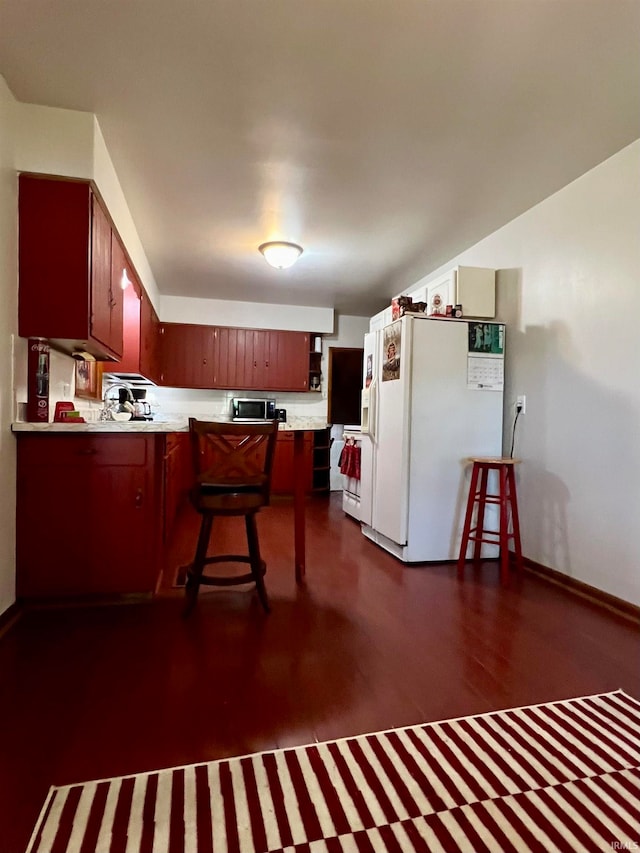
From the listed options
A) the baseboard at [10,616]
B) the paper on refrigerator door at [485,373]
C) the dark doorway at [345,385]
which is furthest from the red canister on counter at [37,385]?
the dark doorway at [345,385]

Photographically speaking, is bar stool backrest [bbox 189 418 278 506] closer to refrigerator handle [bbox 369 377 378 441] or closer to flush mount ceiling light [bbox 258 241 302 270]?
refrigerator handle [bbox 369 377 378 441]

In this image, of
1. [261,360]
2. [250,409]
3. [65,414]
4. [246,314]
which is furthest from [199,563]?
[246,314]

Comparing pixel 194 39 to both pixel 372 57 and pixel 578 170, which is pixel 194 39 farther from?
pixel 578 170

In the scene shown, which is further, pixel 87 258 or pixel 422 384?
pixel 422 384

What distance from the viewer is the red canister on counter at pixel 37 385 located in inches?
88.0

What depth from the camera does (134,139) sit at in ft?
8.02

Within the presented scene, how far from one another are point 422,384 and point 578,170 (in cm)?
156

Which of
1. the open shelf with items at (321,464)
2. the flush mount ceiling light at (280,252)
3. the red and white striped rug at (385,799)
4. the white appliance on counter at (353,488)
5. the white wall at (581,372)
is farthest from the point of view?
the open shelf with items at (321,464)

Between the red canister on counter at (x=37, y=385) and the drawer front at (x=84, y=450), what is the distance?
13 centimetres

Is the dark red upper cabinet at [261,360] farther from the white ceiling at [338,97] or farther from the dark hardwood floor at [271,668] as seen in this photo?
the dark hardwood floor at [271,668]

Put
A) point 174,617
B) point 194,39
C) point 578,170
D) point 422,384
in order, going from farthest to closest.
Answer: point 422,384 → point 578,170 → point 174,617 → point 194,39

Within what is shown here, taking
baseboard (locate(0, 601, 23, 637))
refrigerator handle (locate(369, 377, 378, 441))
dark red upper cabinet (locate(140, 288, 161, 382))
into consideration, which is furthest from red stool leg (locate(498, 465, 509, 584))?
dark red upper cabinet (locate(140, 288, 161, 382))

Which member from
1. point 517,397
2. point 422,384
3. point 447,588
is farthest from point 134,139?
point 447,588

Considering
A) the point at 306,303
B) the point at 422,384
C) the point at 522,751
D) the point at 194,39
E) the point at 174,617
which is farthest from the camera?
the point at 306,303
